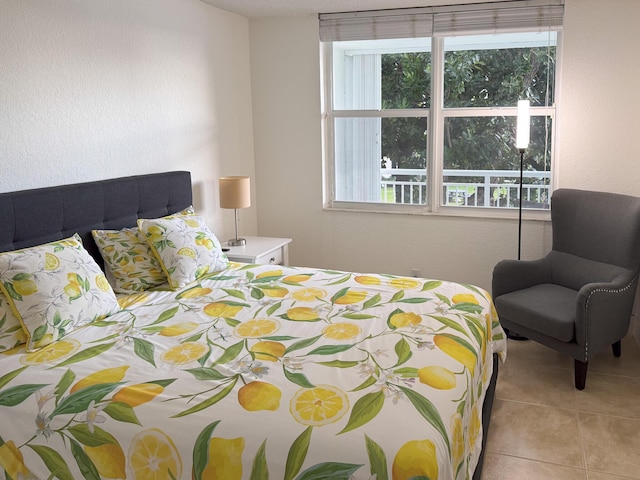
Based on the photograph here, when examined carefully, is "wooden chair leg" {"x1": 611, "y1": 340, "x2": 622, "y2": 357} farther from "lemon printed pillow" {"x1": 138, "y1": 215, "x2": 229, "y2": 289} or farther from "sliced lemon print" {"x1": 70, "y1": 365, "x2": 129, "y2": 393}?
"sliced lemon print" {"x1": 70, "y1": 365, "x2": 129, "y2": 393}

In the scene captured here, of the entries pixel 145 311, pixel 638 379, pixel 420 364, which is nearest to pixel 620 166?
pixel 638 379


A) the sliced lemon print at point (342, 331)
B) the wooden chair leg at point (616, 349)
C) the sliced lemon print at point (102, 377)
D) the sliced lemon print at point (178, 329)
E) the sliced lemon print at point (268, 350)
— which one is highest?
the sliced lemon print at point (178, 329)

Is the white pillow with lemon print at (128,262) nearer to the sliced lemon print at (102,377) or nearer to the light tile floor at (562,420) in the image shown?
the sliced lemon print at (102,377)

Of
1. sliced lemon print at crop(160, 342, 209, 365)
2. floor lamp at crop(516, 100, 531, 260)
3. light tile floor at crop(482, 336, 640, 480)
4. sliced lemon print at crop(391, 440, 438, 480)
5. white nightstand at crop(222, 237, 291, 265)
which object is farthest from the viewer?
white nightstand at crop(222, 237, 291, 265)

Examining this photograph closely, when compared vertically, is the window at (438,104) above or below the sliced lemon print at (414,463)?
above

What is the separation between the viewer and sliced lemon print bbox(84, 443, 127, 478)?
6.12 feet

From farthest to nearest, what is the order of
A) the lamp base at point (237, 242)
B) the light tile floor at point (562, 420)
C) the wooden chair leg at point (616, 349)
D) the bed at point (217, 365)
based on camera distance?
the lamp base at point (237, 242) → the wooden chair leg at point (616, 349) → the light tile floor at point (562, 420) → the bed at point (217, 365)

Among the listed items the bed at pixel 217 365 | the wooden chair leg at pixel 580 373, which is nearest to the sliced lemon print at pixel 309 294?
the bed at pixel 217 365

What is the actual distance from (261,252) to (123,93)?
1.32m

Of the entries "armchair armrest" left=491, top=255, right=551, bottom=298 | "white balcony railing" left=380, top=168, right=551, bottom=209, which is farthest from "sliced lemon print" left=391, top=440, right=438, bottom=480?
"white balcony railing" left=380, top=168, right=551, bottom=209

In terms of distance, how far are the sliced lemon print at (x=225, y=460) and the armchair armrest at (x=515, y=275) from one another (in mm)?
2367

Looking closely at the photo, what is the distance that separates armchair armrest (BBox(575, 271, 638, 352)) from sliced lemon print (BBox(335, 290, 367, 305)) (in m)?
1.17

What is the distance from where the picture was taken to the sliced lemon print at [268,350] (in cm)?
225

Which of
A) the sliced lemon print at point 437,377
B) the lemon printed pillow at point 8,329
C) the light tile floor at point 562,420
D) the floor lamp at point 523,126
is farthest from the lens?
the floor lamp at point 523,126
